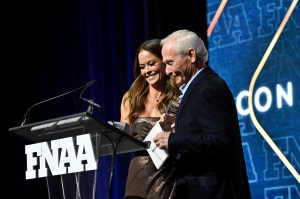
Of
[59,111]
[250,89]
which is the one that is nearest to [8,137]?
[59,111]

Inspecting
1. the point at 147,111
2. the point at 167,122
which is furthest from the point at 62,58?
the point at 167,122

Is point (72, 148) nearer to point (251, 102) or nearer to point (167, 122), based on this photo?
point (167, 122)

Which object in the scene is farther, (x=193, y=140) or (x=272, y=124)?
(x=272, y=124)

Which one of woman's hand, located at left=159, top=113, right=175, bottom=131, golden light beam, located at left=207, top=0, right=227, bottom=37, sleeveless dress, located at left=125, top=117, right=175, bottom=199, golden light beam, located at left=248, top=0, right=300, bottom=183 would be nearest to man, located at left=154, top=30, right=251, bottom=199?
woman's hand, located at left=159, top=113, right=175, bottom=131

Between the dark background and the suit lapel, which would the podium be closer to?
the suit lapel

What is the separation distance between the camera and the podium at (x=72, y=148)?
1997 millimetres

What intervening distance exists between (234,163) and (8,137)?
283cm

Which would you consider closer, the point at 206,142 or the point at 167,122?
the point at 206,142

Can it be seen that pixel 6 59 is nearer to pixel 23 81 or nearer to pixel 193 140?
pixel 23 81

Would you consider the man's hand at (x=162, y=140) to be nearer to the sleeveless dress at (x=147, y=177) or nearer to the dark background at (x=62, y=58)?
the sleeveless dress at (x=147, y=177)

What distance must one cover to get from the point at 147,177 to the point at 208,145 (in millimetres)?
728

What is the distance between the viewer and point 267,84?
11.3 ft

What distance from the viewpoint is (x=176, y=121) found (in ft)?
7.30

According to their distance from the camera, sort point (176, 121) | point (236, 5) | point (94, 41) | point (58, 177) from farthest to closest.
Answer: point (94, 41) < point (236, 5) < point (176, 121) < point (58, 177)
